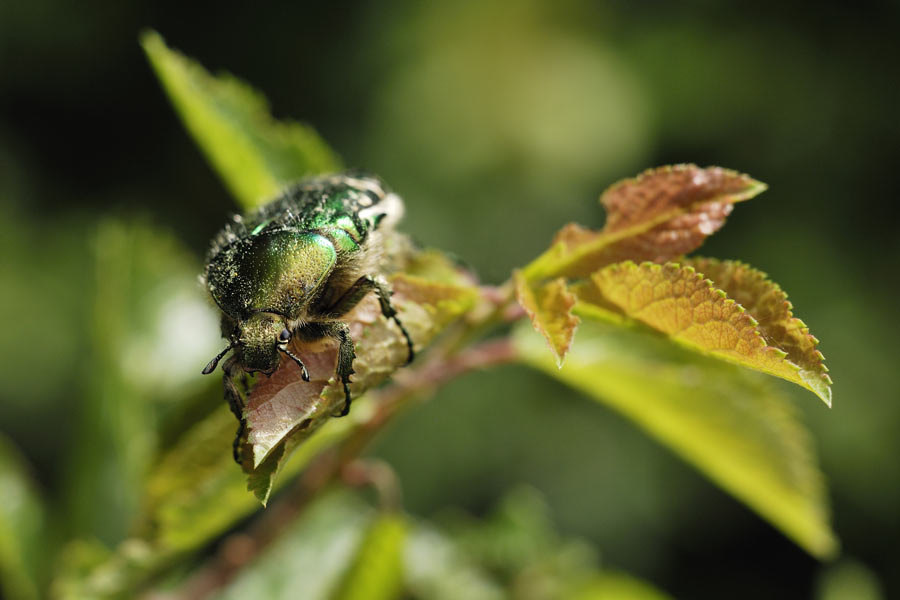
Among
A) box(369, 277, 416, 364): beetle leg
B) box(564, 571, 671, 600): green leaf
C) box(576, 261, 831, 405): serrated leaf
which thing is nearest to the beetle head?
box(369, 277, 416, 364): beetle leg

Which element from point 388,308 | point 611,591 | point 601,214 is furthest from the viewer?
point 601,214

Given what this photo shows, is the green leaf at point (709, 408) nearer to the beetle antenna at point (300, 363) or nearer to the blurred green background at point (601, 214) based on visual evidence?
the beetle antenna at point (300, 363)

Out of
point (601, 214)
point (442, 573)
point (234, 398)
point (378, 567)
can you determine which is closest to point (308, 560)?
point (442, 573)

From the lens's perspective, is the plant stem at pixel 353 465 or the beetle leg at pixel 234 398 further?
the plant stem at pixel 353 465

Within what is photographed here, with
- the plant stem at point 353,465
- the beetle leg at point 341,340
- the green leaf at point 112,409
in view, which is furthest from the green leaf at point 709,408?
the green leaf at point 112,409

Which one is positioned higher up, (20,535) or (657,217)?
(657,217)

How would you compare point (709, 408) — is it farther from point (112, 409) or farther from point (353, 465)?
point (112, 409)
